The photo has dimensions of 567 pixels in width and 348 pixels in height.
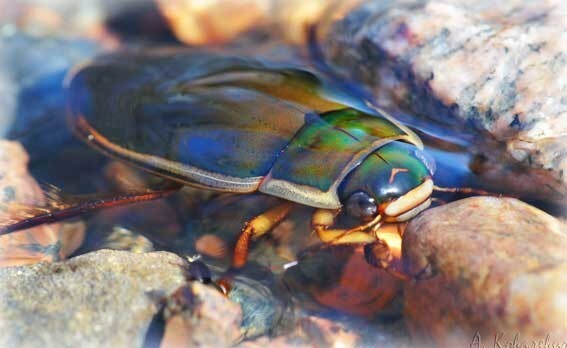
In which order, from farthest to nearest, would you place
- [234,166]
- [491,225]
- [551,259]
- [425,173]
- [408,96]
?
[408,96] → [234,166] → [425,173] → [491,225] → [551,259]

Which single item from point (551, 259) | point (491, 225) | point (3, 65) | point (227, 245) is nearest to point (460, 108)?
point (491, 225)

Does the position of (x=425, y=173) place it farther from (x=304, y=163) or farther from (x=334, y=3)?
(x=334, y=3)

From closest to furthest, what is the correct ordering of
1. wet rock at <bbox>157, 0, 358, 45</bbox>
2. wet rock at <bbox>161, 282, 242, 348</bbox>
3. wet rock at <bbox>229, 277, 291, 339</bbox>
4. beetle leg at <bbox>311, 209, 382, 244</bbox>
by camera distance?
wet rock at <bbox>161, 282, 242, 348</bbox>
wet rock at <bbox>229, 277, 291, 339</bbox>
beetle leg at <bbox>311, 209, 382, 244</bbox>
wet rock at <bbox>157, 0, 358, 45</bbox>

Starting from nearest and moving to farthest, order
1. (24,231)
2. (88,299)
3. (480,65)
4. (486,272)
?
1. (486,272)
2. (88,299)
3. (24,231)
4. (480,65)

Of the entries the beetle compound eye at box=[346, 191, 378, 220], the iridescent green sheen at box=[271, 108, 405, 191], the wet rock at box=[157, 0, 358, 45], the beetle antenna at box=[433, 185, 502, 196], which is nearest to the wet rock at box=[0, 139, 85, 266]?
the iridescent green sheen at box=[271, 108, 405, 191]

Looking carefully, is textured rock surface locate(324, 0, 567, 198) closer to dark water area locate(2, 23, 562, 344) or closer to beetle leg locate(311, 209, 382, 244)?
dark water area locate(2, 23, 562, 344)

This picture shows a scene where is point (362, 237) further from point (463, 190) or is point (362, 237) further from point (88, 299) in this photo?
point (88, 299)

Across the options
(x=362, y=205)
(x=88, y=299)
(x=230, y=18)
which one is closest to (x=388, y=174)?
(x=362, y=205)
